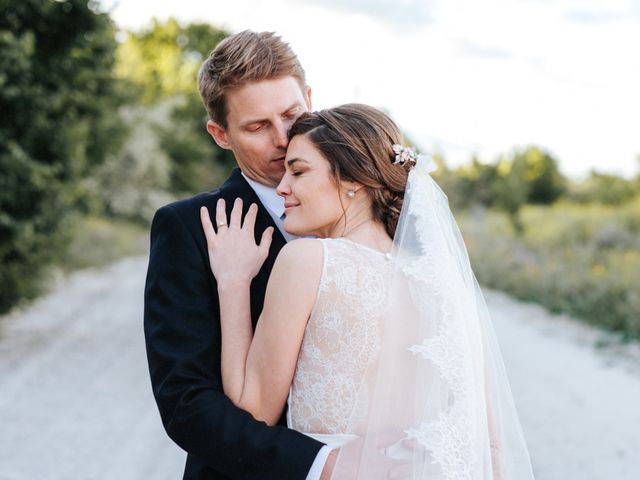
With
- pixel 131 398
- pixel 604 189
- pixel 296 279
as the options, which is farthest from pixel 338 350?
pixel 604 189

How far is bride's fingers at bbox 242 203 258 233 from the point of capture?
8.02 ft

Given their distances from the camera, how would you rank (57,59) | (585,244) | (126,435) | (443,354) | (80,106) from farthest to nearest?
(585,244), (80,106), (57,59), (126,435), (443,354)

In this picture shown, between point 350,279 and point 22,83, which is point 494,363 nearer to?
point 350,279

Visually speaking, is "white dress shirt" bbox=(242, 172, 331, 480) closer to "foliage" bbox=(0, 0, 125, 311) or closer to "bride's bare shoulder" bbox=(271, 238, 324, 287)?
"bride's bare shoulder" bbox=(271, 238, 324, 287)

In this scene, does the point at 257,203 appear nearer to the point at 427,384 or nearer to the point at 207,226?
the point at 207,226

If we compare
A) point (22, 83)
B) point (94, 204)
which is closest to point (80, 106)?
point (94, 204)

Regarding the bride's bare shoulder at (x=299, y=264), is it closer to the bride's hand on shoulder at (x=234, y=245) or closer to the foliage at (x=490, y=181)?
the bride's hand on shoulder at (x=234, y=245)

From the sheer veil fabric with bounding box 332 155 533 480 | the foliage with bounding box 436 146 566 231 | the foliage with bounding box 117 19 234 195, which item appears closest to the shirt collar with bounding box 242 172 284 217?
the sheer veil fabric with bounding box 332 155 533 480

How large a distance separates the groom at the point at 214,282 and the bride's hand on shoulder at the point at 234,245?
4 cm

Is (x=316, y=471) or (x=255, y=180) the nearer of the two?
(x=316, y=471)

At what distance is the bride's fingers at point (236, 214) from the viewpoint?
2438 millimetres

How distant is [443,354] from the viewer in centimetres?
222

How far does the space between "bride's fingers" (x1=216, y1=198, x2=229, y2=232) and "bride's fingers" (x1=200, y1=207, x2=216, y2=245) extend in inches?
1.1

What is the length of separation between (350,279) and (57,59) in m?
9.71
